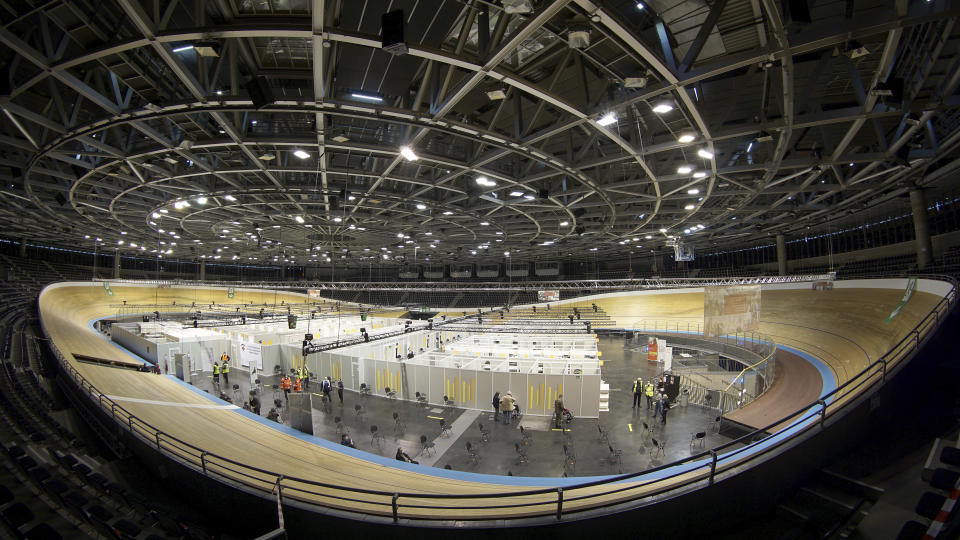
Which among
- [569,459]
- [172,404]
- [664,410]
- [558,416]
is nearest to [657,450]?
[664,410]

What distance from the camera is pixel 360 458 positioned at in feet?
21.7

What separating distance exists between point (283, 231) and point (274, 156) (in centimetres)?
1530

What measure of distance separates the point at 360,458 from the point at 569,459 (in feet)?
21.1

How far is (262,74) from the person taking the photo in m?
6.86

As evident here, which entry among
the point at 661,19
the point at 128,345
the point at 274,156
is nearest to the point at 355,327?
the point at 128,345

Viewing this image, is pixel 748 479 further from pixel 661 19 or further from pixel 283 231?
pixel 283 231

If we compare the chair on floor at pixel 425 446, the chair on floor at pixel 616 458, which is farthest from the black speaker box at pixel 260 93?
the chair on floor at pixel 616 458

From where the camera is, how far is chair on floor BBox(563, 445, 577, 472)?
31.9 feet

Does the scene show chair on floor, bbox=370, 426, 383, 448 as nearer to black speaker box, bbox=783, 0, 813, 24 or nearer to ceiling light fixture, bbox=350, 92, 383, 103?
ceiling light fixture, bbox=350, 92, 383, 103

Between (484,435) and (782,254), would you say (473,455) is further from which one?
(782,254)

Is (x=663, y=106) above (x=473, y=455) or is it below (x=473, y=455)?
above

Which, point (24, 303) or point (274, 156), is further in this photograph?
point (24, 303)

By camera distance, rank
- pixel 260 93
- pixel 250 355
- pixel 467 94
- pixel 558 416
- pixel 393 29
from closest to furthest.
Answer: pixel 393 29, pixel 260 93, pixel 467 94, pixel 558 416, pixel 250 355

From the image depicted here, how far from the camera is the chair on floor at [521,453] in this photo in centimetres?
1018
